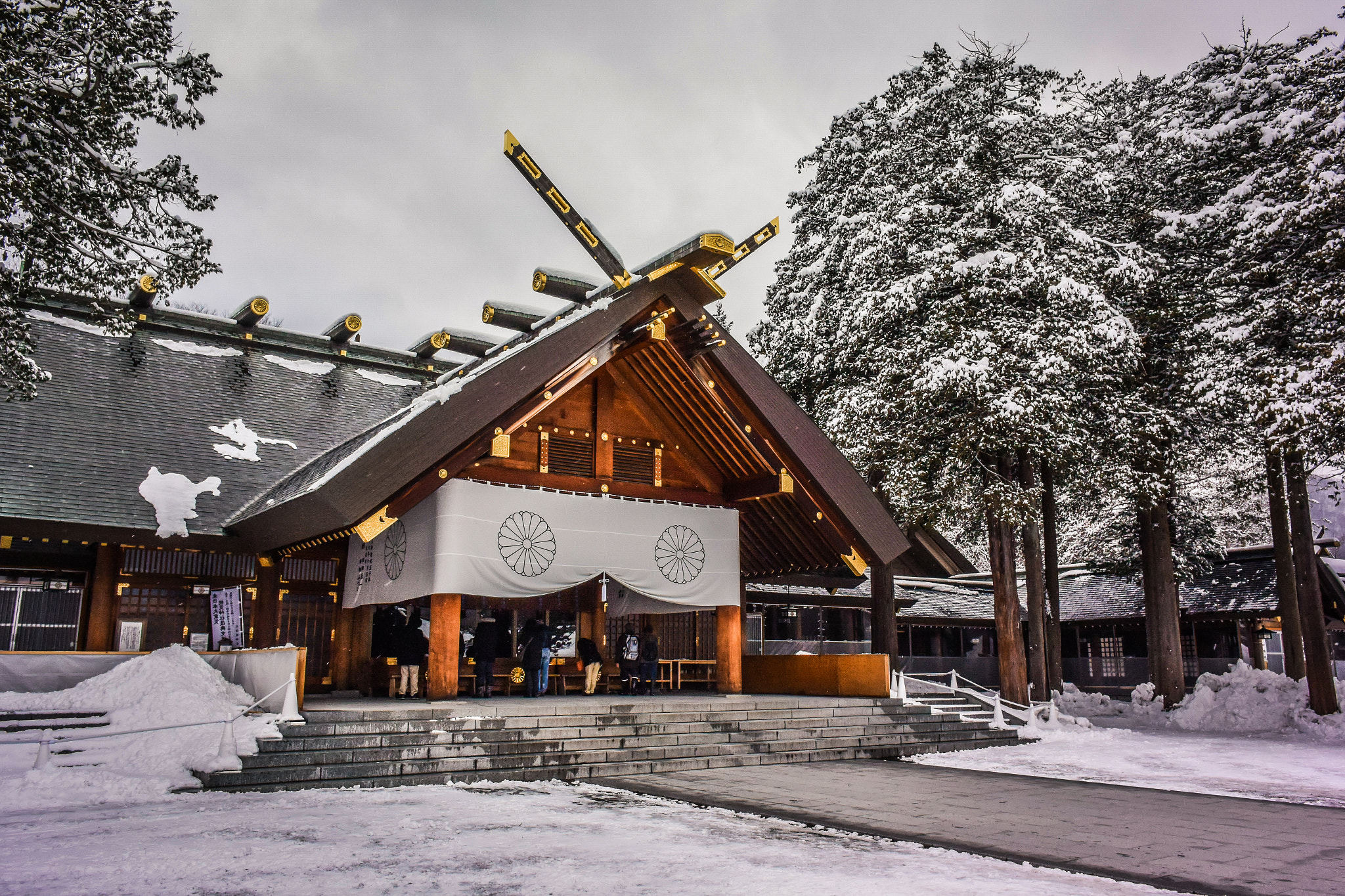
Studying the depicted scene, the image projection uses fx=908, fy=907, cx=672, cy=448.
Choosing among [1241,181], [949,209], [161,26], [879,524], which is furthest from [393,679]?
[1241,181]

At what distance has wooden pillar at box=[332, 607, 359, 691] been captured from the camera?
15742 millimetres

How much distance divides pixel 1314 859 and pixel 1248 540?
119ft

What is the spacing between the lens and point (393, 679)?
47.5ft

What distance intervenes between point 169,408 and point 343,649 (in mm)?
5386

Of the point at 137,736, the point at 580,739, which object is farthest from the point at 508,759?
the point at 137,736

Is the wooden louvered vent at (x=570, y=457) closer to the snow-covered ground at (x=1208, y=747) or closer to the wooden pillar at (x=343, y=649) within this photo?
the wooden pillar at (x=343, y=649)

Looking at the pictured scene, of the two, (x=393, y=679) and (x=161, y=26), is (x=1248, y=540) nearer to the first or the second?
(x=393, y=679)

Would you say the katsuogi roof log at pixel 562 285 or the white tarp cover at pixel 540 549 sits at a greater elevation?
the katsuogi roof log at pixel 562 285

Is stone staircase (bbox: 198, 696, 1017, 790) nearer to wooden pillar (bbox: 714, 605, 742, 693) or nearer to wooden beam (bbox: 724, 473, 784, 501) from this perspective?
wooden pillar (bbox: 714, 605, 742, 693)

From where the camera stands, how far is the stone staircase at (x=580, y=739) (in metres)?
9.69

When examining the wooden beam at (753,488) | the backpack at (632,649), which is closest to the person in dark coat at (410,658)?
the backpack at (632,649)

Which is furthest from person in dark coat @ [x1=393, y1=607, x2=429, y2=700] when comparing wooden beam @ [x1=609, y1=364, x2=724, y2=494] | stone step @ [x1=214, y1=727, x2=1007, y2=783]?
wooden beam @ [x1=609, y1=364, x2=724, y2=494]

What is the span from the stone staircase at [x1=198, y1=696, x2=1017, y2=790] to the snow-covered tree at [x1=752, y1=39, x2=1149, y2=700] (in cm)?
616

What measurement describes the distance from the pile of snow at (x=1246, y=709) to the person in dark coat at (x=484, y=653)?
14.5 metres
